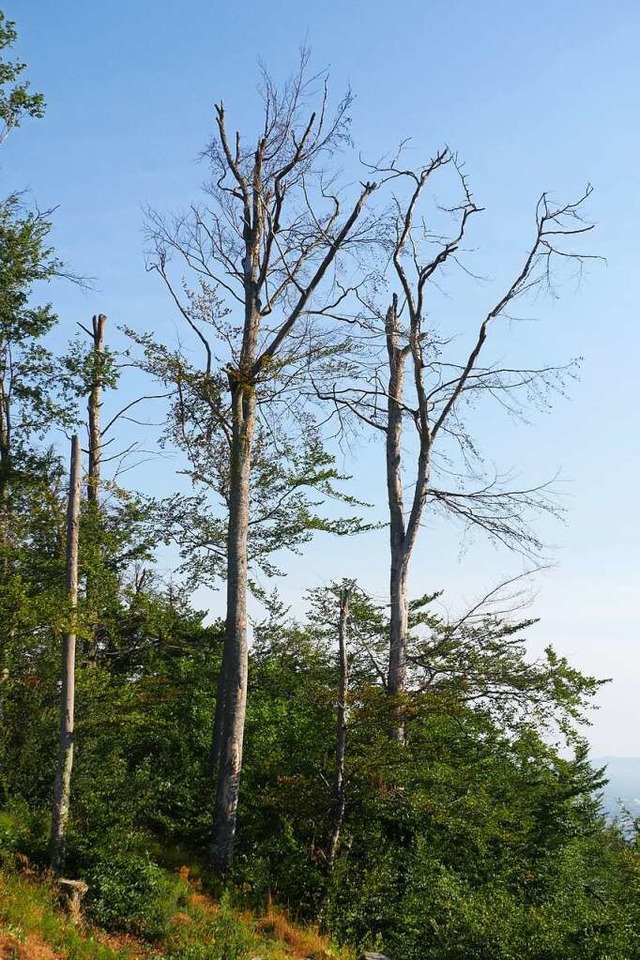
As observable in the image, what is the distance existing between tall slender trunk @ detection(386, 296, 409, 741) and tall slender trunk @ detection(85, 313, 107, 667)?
5262mm

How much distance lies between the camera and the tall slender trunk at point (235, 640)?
12523 millimetres

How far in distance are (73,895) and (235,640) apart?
462 centimetres

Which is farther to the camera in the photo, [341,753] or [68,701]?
[341,753]

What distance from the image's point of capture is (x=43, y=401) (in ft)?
50.4

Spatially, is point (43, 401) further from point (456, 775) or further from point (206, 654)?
point (456, 775)

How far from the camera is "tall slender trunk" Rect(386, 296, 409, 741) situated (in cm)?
1461

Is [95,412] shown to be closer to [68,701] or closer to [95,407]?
[95,407]

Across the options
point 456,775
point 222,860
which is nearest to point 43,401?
point 222,860

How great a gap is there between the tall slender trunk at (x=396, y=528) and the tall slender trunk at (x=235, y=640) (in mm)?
2551

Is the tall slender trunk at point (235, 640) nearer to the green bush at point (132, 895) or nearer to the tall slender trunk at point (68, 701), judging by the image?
the green bush at point (132, 895)

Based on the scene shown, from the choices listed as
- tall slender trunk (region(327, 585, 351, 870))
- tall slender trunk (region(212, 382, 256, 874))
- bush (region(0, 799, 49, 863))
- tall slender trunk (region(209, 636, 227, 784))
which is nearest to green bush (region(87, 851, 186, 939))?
bush (region(0, 799, 49, 863))

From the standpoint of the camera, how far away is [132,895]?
10.1 meters

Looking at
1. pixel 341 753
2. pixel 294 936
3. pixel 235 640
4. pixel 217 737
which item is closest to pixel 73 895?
pixel 294 936

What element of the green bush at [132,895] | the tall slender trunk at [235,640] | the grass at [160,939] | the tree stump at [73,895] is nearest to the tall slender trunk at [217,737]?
the tall slender trunk at [235,640]
